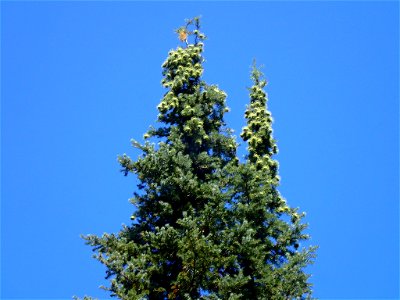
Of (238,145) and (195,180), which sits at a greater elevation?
(238,145)

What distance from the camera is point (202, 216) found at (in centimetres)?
1808

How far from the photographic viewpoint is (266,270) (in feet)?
60.3

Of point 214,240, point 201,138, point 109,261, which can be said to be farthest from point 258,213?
point 109,261

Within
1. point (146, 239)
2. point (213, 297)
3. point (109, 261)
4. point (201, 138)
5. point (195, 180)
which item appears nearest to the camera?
point (213, 297)

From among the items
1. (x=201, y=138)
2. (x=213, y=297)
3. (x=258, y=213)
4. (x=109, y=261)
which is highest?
(x=201, y=138)

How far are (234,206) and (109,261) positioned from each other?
4938mm

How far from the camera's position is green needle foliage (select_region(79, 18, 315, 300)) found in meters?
17.1

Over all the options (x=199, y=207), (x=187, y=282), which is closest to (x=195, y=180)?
(x=199, y=207)

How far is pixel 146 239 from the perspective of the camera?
18.3m

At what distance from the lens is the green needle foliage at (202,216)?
17141 mm

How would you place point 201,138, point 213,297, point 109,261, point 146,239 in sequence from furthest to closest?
point 201,138
point 146,239
point 109,261
point 213,297

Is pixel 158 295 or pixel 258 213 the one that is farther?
pixel 258 213

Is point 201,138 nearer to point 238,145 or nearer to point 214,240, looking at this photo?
point 238,145

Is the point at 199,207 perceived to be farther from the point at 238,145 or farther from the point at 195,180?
the point at 238,145
